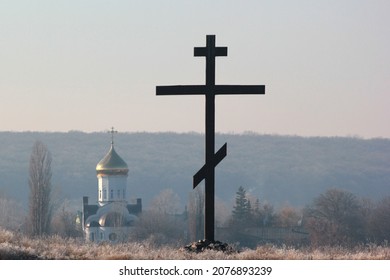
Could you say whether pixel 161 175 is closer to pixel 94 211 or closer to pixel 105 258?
pixel 94 211

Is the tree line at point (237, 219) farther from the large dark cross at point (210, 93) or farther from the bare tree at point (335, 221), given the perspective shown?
the large dark cross at point (210, 93)

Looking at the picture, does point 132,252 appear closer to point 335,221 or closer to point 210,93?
point 210,93

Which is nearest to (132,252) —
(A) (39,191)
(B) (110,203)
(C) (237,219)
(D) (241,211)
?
(A) (39,191)

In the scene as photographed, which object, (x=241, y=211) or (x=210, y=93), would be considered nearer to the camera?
(x=210, y=93)

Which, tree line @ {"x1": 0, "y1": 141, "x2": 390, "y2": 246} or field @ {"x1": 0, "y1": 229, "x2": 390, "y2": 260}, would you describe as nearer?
field @ {"x1": 0, "y1": 229, "x2": 390, "y2": 260}

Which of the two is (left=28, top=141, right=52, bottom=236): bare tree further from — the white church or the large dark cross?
the large dark cross

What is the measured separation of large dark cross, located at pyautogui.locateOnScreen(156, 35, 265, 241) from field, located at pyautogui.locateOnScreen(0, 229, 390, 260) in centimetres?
103

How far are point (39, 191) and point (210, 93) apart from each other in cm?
6419

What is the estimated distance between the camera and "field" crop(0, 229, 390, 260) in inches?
806

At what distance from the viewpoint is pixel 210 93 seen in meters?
22.6

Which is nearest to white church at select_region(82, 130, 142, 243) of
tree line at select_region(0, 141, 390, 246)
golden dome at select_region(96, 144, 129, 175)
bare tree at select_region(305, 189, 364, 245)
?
golden dome at select_region(96, 144, 129, 175)

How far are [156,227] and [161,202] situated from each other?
99.7 ft

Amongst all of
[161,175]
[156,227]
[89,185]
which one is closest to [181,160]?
[161,175]
